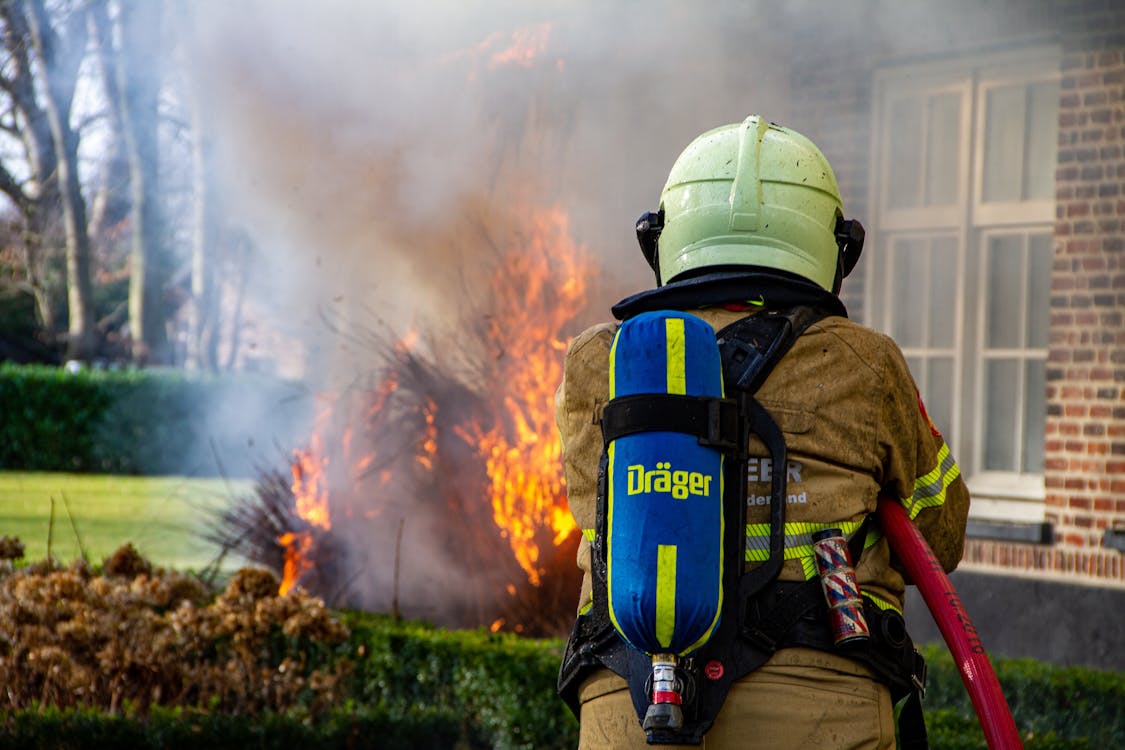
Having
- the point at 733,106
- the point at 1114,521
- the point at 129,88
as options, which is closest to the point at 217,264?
the point at 129,88

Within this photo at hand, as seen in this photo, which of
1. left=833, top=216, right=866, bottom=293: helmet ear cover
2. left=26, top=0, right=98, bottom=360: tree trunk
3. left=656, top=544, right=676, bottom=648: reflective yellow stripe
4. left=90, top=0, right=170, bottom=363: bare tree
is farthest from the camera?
left=26, top=0, right=98, bottom=360: tree trunk

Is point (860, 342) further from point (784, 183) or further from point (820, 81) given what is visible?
point (820, 81)

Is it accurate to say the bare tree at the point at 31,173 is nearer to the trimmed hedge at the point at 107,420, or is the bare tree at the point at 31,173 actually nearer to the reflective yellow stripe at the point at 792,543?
the trimmed hedge at the point at 107,420

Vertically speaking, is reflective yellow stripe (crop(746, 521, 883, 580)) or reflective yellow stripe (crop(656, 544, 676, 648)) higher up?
reflective yellow stripe (crop(746, 521, 883, 580))

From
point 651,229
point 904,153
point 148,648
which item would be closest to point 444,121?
point 904,153

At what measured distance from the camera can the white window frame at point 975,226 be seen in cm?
699

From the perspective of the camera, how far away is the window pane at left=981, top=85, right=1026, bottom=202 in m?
7.06

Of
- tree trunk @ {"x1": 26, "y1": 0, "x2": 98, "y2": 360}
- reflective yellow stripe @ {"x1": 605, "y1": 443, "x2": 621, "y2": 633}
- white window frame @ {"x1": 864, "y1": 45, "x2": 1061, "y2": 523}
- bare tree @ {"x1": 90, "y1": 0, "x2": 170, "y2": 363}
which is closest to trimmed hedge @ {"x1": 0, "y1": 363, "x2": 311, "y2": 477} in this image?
tree trunk @ {"x1": 26, "y1": 0, "x2": 98, "y2": 360}

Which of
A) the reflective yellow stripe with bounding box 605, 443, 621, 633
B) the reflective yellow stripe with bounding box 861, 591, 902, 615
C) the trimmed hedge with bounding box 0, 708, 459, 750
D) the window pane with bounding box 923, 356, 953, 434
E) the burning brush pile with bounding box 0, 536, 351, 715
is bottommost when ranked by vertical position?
the trimmed hedge with bounding box 0, 708, 459, 750

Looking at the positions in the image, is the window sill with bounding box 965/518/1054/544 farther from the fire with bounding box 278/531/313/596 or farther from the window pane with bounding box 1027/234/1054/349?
the fire with bounding box 278/531/313/596

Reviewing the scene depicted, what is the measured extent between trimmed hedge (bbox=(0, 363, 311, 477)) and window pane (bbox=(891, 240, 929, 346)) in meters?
15.0

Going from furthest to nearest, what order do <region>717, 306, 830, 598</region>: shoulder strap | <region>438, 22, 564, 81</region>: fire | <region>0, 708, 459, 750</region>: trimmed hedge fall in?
1. <region>438, 22, 564, 81</region>: fire
2. <region>0, 708, 459, 750</region>: trimmed hedge
3. <region>717, 306, 830, 598</region>: shoulder strap

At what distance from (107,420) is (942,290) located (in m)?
17.0

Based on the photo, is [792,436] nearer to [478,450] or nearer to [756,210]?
[756,210]
